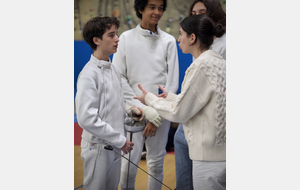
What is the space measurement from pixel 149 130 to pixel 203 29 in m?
0.62

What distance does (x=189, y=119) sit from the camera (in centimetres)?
135

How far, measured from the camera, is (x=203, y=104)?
128cm

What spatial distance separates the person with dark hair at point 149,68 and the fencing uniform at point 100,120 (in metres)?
0.09

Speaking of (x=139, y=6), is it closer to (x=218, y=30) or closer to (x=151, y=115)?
(x=218, y=30)

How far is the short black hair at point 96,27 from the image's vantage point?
4.42ft

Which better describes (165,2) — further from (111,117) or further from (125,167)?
(125,167)

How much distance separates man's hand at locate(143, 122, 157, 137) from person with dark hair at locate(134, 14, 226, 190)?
0.53 ft

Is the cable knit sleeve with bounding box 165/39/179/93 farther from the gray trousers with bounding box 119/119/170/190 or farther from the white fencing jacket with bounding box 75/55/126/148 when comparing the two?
the white fencing jacket with bounding box 75/55/126/148

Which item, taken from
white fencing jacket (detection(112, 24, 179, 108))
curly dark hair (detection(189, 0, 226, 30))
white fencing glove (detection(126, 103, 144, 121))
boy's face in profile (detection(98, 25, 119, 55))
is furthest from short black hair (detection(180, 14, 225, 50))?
white fencing glove (detection(126, 103, 144, 121))

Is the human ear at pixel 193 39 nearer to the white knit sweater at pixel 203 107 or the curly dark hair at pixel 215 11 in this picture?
the white knit sweater at pixel 203 107

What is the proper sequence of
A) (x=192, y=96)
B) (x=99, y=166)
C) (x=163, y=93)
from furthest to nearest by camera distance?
(x=163, y=93) → (x=99, y=166) → (x=192, y=96)

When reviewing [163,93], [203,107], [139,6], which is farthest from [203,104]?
[139,6]

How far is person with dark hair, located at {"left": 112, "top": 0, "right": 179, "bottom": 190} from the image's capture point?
4.96 feet
